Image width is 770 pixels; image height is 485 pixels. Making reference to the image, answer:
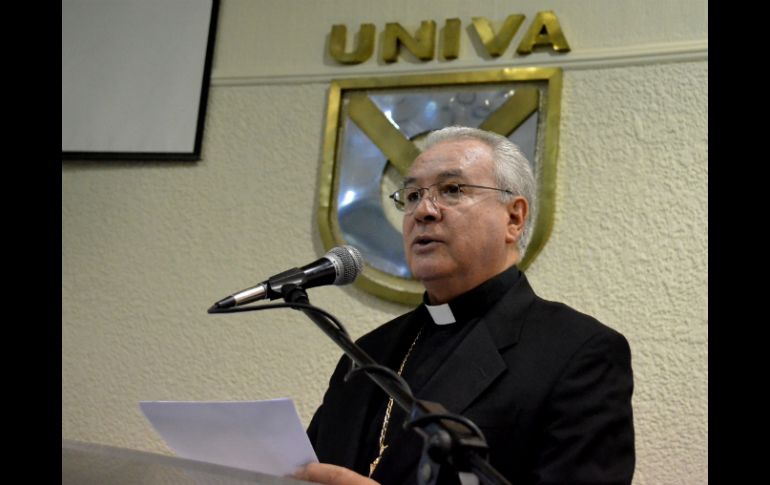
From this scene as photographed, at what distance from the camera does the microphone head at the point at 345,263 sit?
1.23 m

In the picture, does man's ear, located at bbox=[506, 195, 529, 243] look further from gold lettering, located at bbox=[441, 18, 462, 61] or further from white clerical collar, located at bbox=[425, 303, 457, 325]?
gold lettering, located at bbox=[441, 18, 462, 61]

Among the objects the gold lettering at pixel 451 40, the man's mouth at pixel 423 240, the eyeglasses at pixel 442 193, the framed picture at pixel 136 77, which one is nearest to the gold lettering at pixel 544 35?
the gold lettering at pixel 451 40

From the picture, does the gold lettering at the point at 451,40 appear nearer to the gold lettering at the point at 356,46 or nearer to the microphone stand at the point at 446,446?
the gold lettering at the point at 356,46

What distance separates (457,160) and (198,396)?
4.09ft

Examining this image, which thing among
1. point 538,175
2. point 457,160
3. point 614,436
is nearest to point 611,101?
point 538,175

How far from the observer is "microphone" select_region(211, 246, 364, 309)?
115cm

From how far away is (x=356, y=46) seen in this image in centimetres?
265

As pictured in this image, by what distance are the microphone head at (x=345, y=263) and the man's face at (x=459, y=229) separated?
1.55 feet

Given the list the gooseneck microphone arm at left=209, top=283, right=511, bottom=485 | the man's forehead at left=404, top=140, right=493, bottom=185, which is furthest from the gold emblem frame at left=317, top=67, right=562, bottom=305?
the gooseneck microphone arm at left=209, top=283, right=511, bottom=485

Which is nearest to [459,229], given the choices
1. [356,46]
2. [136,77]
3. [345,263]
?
[345,263]

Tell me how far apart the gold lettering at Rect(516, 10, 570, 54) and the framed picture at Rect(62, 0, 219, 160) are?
1107 millimetres

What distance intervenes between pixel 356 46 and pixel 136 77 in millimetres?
837
